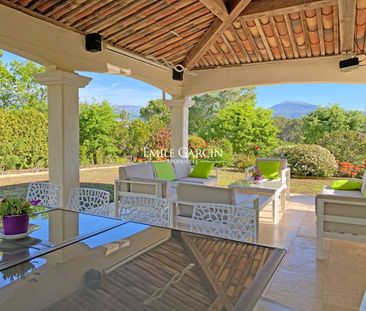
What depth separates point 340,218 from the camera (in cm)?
329

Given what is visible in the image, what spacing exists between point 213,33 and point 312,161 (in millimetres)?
5496

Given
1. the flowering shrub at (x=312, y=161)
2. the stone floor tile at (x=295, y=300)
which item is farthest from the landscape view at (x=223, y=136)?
the stone floor tile at (x=295, y=300)

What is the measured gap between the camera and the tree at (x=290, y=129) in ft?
38.1

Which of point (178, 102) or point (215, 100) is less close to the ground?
point (215, 100)

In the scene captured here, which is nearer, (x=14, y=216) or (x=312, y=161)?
(x=14, y=216)

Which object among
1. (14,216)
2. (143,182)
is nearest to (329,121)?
(143,182)

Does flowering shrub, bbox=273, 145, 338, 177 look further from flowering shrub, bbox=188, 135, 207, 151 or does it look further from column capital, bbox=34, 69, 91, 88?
column capital, bbox=34, 69, 91, 88

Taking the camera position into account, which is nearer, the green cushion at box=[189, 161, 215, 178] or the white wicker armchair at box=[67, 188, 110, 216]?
the white wicker armchair at box=[67, 188, 110, 216]

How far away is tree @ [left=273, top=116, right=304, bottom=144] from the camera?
11.6m

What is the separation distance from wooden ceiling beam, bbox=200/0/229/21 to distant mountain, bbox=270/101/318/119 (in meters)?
7.78

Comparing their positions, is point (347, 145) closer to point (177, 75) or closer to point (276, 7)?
point (177, 75)

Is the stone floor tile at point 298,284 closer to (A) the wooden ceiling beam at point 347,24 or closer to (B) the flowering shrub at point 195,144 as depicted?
(A) the wooden ceiling beam at point 347,24

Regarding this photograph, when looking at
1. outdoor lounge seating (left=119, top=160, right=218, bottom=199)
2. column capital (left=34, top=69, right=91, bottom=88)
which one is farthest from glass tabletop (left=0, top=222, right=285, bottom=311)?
column capital (left=34, top=69, right=91, bottom=88)

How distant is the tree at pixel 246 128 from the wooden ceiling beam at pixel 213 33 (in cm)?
503
